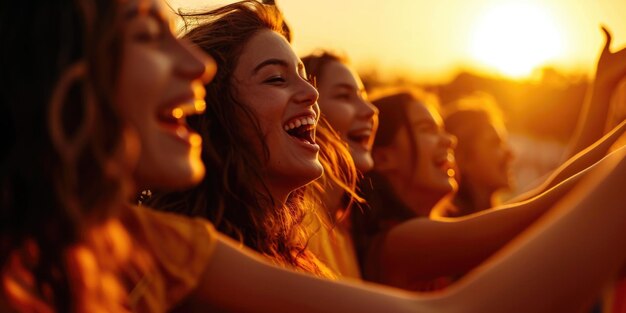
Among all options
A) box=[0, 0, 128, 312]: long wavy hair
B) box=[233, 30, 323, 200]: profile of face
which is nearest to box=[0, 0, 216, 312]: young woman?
box=[0, 0, 128, 312]: long wavy hair

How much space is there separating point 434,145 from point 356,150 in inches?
35.1

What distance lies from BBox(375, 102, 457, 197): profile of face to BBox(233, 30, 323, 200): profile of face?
1761 mm

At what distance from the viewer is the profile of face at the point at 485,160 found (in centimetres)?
713

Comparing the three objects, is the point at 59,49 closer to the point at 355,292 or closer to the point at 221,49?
the point at 355,292

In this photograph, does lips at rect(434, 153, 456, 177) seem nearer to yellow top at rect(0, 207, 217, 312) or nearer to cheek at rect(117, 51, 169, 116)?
yellow top at rect(0, 207, 217, 312)

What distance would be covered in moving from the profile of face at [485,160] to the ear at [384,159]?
1.96 meters

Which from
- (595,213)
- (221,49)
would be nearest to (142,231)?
(595,213)

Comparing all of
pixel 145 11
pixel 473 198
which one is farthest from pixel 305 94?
pixel 473 198

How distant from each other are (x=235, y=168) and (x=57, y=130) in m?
1.51

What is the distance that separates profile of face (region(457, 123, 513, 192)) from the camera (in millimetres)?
7133

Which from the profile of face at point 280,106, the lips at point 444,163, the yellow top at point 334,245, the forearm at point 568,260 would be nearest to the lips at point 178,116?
the forearm at point 568,260

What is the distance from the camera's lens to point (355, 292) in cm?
189

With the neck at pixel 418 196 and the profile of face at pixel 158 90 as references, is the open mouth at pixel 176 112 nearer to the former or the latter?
the profile of face at pixel 158 90

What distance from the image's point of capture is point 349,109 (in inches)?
180
